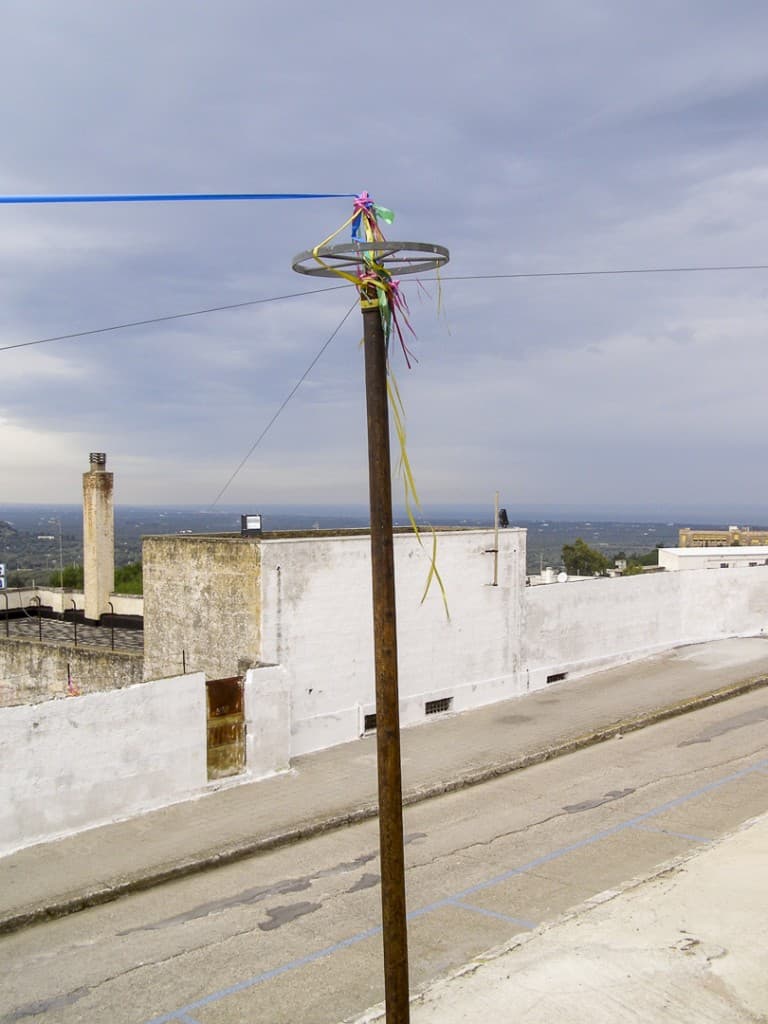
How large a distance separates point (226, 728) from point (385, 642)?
8844mm

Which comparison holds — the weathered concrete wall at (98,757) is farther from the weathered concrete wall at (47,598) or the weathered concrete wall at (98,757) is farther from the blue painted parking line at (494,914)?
the weathered concrete wall at (47,598)

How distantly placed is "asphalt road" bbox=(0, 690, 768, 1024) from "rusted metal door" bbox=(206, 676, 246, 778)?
243 centimetres

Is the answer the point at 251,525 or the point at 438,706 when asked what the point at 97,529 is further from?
the point at 438,706

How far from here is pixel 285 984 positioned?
9195 millimetres

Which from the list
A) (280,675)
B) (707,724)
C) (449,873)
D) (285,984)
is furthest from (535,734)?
(285,984)

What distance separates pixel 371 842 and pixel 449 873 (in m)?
1.76

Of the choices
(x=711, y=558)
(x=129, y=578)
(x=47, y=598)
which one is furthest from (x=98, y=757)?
(x=129, y=578)

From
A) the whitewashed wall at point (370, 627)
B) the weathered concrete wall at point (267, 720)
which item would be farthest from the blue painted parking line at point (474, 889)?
the whitewashed wall at point (370, 627)

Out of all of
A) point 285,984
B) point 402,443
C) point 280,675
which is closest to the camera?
point 402,443

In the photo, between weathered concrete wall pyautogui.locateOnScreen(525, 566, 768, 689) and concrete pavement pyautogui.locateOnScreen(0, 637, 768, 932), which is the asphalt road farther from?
weathered concrete wall pyautogui.locateOnScreen(525, 566, 768, 689)

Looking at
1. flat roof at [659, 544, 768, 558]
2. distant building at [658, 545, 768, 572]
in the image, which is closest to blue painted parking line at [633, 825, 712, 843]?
distant building at [658, 545, 768, 572]

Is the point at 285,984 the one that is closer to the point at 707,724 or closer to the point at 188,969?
the point at 188,969

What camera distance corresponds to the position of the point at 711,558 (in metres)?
42.5

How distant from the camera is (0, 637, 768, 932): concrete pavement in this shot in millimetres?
12062
